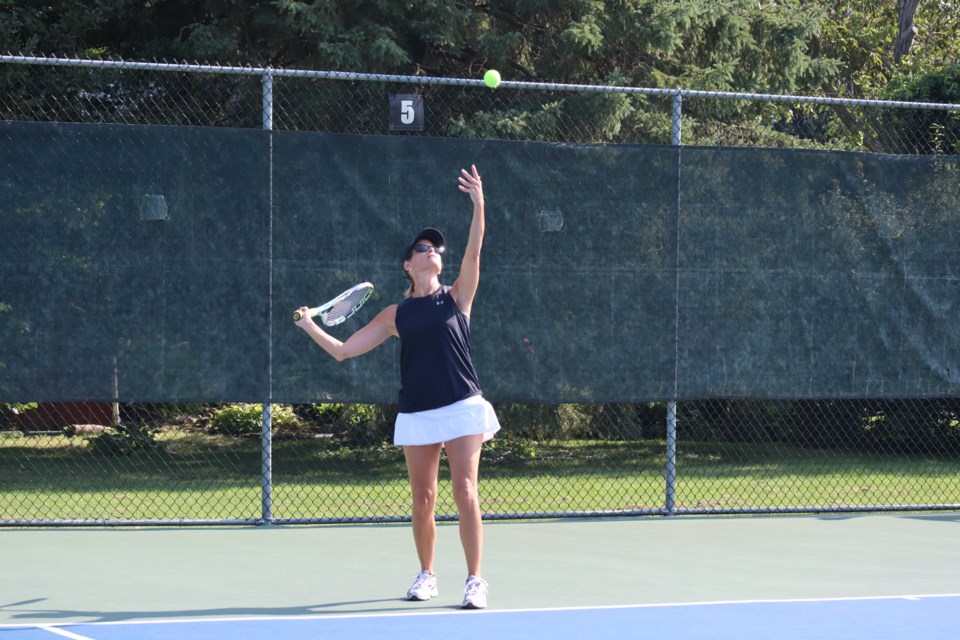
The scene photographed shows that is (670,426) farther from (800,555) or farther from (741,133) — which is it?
(741,133)

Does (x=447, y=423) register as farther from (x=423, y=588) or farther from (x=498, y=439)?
(x=498, y=439)

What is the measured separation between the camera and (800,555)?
24.7 ft

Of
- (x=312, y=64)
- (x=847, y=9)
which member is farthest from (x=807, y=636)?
(x=847, y=9)

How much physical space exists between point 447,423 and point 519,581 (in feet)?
3.86

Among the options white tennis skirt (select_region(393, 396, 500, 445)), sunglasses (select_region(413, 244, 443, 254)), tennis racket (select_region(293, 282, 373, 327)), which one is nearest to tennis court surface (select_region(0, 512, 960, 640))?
white tennis skirt (select_region(393, 396, 500, 445))

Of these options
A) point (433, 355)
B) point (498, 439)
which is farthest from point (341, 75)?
point (498, 439)

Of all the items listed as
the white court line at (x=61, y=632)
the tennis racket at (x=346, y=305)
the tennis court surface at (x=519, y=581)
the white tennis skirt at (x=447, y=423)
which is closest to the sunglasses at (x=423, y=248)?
the tennis racket at (x=346, y=305)

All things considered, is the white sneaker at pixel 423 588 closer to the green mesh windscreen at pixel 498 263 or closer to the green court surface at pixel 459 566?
the green court surface at pixel 459 566

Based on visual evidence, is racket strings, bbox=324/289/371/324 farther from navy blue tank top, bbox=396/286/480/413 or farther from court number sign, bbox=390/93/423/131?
court number sign, bbox=390/93/423/131

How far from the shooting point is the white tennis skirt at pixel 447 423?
583cm

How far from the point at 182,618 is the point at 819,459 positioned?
10197mm

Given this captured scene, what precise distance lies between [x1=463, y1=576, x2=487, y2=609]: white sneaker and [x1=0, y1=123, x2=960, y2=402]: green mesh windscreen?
2667mm

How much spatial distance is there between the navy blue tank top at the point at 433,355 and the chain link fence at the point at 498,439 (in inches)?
137

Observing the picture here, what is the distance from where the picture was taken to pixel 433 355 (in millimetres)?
5883
